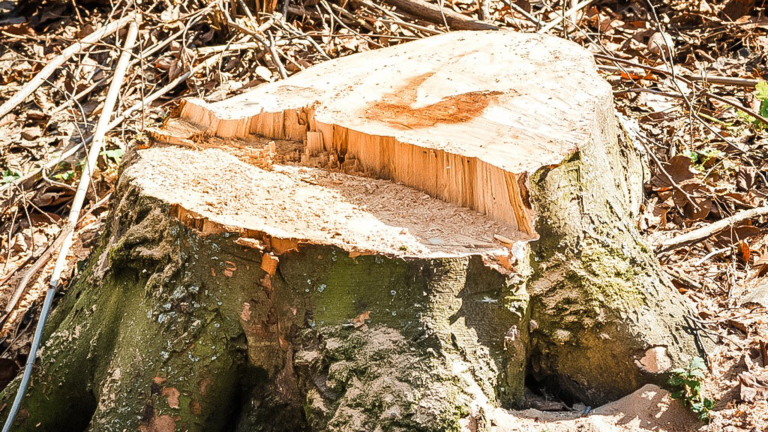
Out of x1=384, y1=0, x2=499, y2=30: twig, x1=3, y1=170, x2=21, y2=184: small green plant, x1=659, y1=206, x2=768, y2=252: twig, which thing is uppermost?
x1=384, y1=0, x2=499, y2=30: twig

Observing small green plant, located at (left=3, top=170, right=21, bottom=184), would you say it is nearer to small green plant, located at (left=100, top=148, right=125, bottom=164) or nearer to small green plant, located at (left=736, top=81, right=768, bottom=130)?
small green plant, located at (left=100, top=148, right=125, bottom=164)

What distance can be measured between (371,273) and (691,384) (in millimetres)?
980

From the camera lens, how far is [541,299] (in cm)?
194

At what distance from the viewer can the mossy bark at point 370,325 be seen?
5.81 ft

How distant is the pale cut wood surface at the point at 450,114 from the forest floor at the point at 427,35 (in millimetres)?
566

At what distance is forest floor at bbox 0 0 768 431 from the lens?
109 inches

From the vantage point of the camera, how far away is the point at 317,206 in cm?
193

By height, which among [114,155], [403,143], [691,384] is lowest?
[114,155]

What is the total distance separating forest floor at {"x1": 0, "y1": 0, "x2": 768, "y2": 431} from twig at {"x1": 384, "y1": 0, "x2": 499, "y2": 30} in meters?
0.02

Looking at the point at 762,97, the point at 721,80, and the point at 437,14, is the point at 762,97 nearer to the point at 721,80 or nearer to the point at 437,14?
the point at 721,80

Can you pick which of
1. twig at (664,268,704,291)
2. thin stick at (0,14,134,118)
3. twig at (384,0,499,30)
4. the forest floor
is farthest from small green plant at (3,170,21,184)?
twig at (664,268,704,291)

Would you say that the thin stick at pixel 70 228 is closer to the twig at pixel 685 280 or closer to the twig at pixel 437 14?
the twig at pixel 437 14

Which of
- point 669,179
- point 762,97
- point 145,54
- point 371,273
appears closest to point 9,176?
point 145,54

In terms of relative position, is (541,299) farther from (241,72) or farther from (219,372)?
(241,72)
